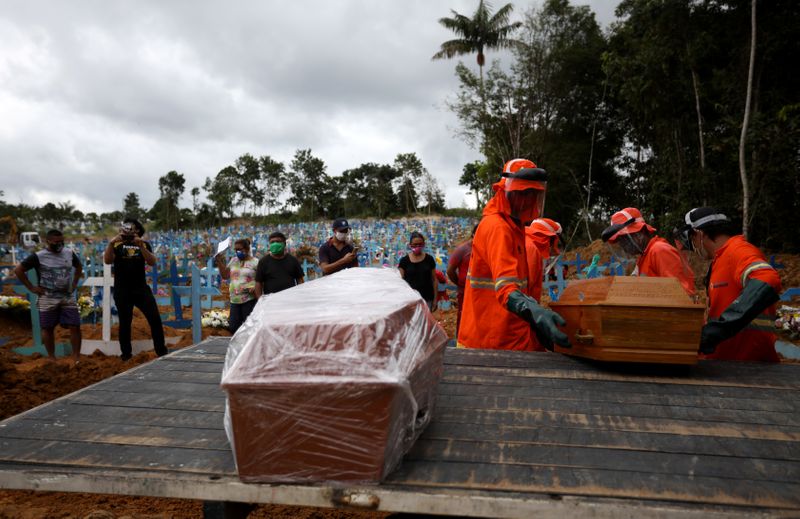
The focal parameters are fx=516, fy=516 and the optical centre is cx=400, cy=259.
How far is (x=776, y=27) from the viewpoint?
41.5 ft

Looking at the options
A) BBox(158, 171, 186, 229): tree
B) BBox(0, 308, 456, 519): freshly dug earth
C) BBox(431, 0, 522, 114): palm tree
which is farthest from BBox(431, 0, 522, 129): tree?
BBox(158, 171, 186, 229): tree

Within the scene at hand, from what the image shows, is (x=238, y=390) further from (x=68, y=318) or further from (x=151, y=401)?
(x=68, y=318)

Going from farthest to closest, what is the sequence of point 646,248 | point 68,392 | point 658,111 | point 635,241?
point 658,111 → point 68,392 → point 635,241 → point 646,248

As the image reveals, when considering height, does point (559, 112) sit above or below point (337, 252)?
above

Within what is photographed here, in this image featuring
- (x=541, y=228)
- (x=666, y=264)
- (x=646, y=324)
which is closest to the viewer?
(x=646, y=324)

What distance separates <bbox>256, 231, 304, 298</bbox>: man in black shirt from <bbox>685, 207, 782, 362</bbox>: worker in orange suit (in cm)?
410

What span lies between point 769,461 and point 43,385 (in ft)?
19.5

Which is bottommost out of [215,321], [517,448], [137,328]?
[137,328]

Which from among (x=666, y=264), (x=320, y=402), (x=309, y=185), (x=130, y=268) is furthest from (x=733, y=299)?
(x=309, y=185)

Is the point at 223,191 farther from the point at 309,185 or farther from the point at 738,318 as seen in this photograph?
the point at 738,318

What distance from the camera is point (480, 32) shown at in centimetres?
2517

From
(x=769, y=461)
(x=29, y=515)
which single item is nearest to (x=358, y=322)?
(x=769, y=461)

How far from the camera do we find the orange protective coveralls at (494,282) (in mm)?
2422

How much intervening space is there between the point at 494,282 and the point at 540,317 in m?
0.38
